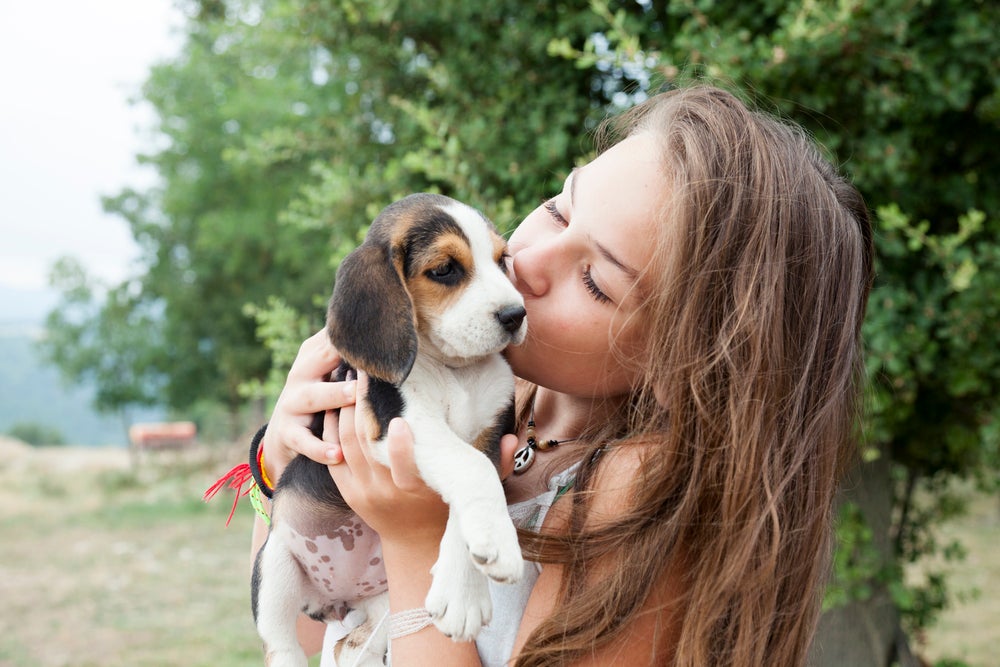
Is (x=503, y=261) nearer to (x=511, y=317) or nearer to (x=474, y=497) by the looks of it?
(x=511, y=317)

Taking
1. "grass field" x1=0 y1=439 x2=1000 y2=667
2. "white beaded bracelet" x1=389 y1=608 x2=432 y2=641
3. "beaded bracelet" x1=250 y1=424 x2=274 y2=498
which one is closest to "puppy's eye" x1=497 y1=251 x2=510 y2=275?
"white beaded bracelet" x1=389 y1=608 x2=432 y2=641

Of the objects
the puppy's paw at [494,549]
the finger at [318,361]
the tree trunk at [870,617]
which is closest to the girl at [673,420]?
the finger at [318,361]

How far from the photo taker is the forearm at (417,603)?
1.86 metres

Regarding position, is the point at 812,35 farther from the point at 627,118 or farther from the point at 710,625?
the point at 710,625

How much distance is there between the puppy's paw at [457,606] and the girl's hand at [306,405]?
1.67ft

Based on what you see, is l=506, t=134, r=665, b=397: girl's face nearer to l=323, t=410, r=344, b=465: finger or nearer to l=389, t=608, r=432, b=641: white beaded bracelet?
l=323, t=410, r=344, b=465: finger

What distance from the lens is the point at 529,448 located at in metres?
2.26

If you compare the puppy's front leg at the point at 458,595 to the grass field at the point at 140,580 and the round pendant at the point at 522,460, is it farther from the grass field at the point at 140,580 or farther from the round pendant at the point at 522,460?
the grass field at the point at 140,580

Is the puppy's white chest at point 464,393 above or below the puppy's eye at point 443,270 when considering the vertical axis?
below

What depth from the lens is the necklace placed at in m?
2.20

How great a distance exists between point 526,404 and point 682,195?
0.90 meters

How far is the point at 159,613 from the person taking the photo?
7.19m

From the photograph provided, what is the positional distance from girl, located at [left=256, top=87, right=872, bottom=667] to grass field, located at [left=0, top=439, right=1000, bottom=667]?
4235 millimetres

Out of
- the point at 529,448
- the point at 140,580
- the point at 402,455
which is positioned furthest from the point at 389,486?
the point at 140,580
